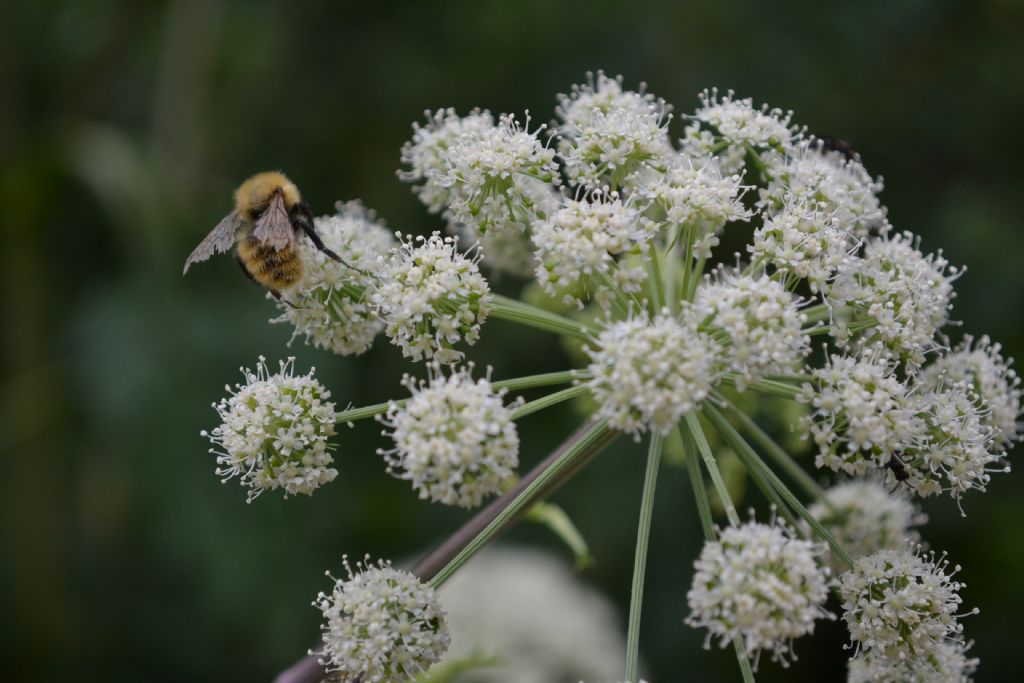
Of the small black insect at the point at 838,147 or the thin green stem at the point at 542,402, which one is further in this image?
the small black insect at the point at 838,147

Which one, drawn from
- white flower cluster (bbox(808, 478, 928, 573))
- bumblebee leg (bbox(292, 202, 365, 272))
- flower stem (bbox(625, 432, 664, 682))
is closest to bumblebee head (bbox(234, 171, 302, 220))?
bumblebee leg (bbox(292, 202, 365, 272))

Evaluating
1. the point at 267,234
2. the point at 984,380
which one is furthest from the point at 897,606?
the point at 267,234

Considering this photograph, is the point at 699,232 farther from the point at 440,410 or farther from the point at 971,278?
the point at 971,278

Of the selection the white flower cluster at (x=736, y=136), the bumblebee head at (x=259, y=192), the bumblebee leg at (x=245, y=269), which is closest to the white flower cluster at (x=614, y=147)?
the white flower cluster at (x=736, y=136)

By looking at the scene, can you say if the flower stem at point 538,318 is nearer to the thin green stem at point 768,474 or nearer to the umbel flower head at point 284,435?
the thin green stem at point 768,474

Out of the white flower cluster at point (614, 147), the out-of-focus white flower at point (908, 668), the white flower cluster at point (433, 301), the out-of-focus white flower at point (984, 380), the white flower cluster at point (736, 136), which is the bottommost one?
the out-of-focus white flower at point (908, 668)
